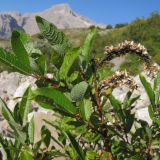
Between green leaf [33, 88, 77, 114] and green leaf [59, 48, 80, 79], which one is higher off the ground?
green leaf [59, 48, 80, 79]

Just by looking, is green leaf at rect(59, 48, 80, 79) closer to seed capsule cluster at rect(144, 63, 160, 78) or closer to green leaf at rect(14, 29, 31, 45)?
green leaf at rect(14, 29, 31, 45)

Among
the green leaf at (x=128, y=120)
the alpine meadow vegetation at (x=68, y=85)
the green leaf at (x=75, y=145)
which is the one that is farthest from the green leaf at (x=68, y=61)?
the green leaf at (x=128, y=120)

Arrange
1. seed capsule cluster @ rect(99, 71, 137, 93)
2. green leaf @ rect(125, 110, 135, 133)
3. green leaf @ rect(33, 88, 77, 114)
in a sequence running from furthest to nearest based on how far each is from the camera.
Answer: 1. green leaf @ rect(125, 110, 135, 133)
2. seed capsule cluster @ rect(99, 71, 137, 93)
3. green leaf @ rect(33, 88, 77, 114)

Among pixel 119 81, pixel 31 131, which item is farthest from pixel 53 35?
pixel 31 131

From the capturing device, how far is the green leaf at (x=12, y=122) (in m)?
1.54

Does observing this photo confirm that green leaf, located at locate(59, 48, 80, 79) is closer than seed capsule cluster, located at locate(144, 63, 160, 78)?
Yes

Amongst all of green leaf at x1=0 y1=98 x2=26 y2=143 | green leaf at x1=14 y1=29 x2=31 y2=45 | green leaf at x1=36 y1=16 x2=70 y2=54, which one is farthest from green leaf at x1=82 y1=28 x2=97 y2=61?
green leaf at x1=0 y1=98 x2=26 y2=143

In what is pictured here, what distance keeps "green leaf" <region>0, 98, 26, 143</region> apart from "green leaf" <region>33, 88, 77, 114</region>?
19cm

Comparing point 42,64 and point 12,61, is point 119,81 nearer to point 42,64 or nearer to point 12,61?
point 42,64

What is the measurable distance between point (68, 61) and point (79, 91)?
11 centimetres

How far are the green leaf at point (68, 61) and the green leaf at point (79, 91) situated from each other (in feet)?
0.22

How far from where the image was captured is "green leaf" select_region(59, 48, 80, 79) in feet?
4.75

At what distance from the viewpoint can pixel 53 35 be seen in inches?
56.3

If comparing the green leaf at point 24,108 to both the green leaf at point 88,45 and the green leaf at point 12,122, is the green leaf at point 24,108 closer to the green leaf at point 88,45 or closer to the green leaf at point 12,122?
the green leaf at point 12,122
